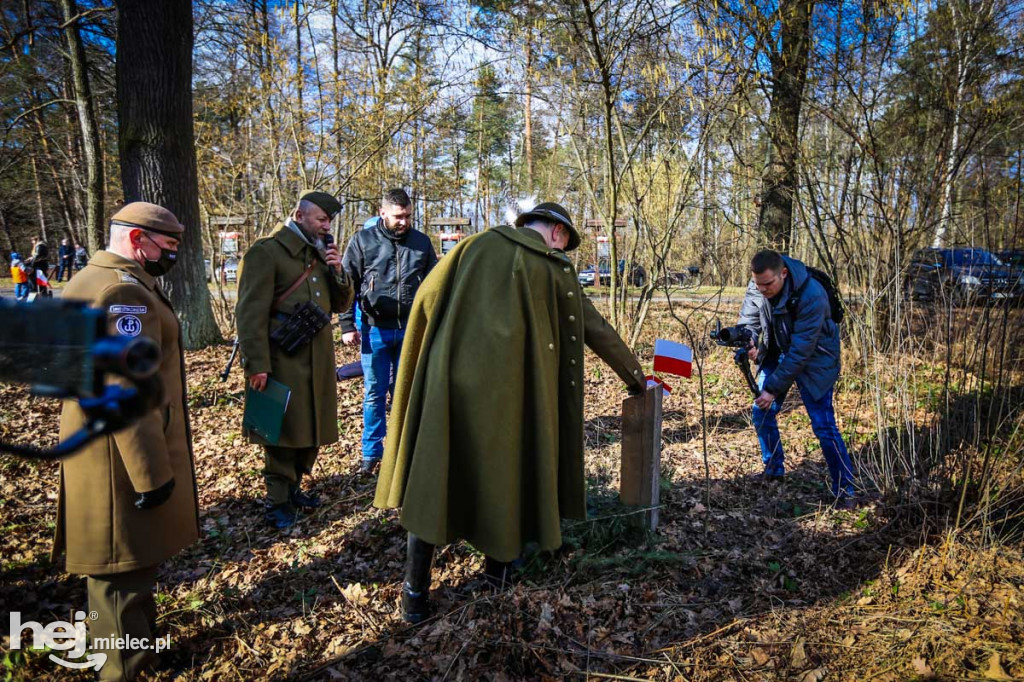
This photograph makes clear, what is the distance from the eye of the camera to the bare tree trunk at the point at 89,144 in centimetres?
928

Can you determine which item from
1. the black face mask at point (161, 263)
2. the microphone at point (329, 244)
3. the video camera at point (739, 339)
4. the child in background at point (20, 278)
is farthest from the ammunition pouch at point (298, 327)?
the child in background at point (20, 278)

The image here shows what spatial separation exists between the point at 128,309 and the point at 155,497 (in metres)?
0.86

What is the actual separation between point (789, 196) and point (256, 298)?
7.34 metres

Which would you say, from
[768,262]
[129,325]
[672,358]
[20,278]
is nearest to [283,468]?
[129,325]

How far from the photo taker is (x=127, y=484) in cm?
266

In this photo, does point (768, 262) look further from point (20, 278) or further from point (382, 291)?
point (20, 278)

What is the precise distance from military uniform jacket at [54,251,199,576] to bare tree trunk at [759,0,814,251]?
6966 mm

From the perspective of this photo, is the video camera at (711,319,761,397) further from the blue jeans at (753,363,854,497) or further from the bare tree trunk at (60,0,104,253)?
the bare tree trunk at (60,0,104,253)

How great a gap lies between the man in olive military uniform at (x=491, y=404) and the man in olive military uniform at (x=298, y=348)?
137 centimetres

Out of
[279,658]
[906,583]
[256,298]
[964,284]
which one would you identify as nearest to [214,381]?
[256,298]

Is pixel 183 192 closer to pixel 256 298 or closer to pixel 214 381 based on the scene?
pixel 214 381

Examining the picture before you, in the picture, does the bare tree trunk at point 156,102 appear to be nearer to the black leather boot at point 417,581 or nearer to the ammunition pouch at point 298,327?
the ammunition pouch at point 298,327

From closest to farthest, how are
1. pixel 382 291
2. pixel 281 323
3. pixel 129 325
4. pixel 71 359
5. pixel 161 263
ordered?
1. pixel 71 359
2. pixel 129 325
3. pixel 161 263
4. pixel 281 323
5. pixel 382 291

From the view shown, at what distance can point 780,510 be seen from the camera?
4414 mm
